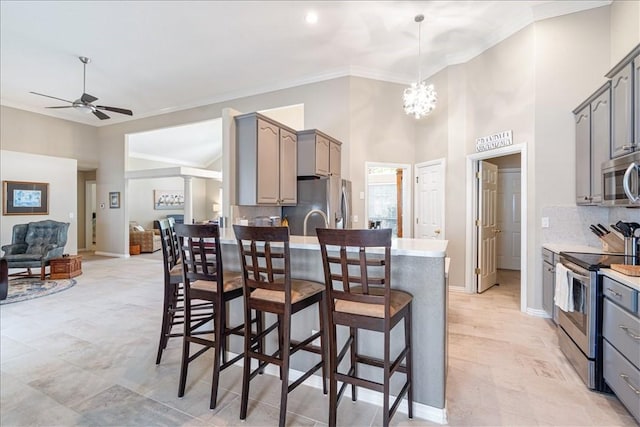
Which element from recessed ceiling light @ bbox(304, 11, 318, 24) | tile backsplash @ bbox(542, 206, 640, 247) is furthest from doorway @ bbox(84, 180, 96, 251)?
tile backsplash @ bbox(542, 206, 640, 247)

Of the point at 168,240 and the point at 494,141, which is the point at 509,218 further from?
the point at 168,240

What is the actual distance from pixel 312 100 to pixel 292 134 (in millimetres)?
1551

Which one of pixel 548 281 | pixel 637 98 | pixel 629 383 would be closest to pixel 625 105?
pixel 637 98

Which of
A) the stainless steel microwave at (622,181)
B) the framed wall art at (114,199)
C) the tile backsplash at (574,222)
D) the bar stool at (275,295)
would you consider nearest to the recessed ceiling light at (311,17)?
the bar stool at (275,295)

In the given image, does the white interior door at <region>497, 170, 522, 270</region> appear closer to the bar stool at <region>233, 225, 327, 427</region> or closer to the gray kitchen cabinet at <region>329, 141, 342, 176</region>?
the gray kitchen cabinet at <region>329, 141, 342, 176</region>

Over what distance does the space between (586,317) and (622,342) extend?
0.33 meters

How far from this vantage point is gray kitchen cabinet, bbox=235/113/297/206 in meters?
3.41

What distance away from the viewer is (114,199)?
8180 millimetres

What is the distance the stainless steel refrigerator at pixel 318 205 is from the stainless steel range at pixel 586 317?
2.63 m

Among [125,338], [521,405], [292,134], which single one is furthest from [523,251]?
[125,338]

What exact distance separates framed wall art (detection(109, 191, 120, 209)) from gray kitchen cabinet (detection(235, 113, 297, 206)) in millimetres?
6355

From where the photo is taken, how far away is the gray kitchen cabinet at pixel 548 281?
3287 mm

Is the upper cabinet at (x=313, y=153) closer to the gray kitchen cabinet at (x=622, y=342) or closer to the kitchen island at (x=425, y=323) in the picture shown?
the kitchen island at (x=425, y=323)

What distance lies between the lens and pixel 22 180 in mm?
6547
